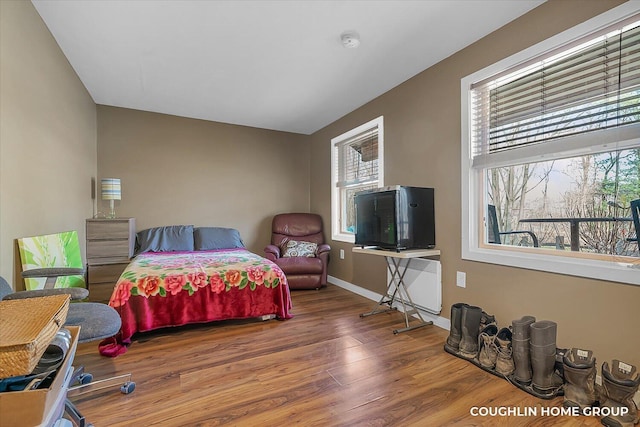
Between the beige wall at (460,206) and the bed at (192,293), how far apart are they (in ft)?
4.56

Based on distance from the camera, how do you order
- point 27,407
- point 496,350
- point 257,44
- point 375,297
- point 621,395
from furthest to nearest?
1. point 375,297
2. point 257,44
3. point 496,350
4. point 621,395
5. point 27,407

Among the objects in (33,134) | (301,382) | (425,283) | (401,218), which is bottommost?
(301,382)

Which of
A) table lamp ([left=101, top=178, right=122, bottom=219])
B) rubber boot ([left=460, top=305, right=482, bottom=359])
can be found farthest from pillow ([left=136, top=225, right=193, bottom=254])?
rubber boot ([left=460, top=305, right=482, bottom=359])

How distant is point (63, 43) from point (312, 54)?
2.14 metres

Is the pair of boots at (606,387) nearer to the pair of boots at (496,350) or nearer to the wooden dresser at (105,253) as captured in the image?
the pair of boots at (496,350)

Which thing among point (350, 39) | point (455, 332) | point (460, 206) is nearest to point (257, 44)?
point (350, 39)

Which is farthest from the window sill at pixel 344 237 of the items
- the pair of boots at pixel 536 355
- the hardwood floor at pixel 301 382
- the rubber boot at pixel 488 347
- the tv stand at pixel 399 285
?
the pair of boots at pixel 536 355

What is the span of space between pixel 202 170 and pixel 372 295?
3078 millimetres

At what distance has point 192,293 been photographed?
2682mm

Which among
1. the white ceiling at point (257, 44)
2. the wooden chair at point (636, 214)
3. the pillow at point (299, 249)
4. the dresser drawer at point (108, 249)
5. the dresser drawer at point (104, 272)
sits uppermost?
the white ceiling at point (257, 44)

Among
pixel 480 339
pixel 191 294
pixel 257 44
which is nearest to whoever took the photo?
pixel 480 339

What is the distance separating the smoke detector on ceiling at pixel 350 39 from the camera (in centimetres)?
236

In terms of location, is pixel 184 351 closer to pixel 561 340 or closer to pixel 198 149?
pixel 561 340

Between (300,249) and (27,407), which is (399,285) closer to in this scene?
(300,249)
